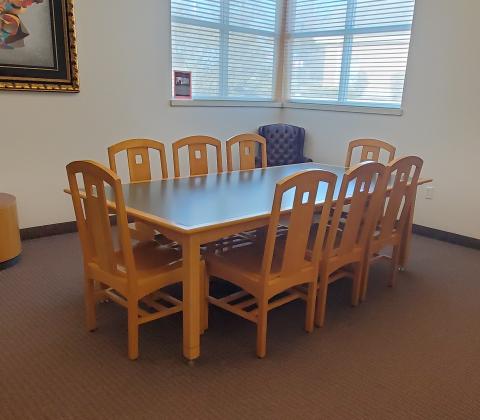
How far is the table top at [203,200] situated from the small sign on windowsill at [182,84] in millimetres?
1678

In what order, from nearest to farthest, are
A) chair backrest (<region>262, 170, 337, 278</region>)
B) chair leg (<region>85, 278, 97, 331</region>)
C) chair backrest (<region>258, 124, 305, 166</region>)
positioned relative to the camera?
chair backrest (<region>262, 170, 337, 278</region>)
chair leg (<region>85, 278, 97, 331</region>)
chair backrest (<region>258, 124, 305, 166</region>)

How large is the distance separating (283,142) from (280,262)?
9.44 ft

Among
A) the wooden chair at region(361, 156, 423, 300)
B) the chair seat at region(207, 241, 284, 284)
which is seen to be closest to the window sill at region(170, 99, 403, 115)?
the wooden chair at region(361, 156, 423, 300)

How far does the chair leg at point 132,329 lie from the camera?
1989 millimetres

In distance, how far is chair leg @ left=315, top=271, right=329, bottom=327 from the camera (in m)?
2.41

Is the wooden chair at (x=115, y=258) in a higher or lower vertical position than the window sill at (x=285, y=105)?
lower

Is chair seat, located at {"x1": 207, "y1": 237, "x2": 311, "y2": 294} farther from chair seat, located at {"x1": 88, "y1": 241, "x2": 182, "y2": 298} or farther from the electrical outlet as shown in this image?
the electrical outlet

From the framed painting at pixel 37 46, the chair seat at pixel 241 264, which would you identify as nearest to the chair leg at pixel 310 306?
the chair seat at pixel 241 264

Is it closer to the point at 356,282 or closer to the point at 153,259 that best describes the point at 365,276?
the point at 356,282

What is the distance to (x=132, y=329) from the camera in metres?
2.02

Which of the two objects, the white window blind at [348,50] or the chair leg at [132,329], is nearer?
the chair leg at [132,329]

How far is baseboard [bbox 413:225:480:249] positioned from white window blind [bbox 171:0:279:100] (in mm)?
2402

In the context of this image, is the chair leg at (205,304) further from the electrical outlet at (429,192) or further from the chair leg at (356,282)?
the electrical outlet at (429,192)

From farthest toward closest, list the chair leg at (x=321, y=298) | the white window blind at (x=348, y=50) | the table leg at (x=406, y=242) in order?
1. the white window blind at (x=348, y=50)
2. the table leg at (x=406, y=242)
3. the chair leg at (x=321, y=298)
